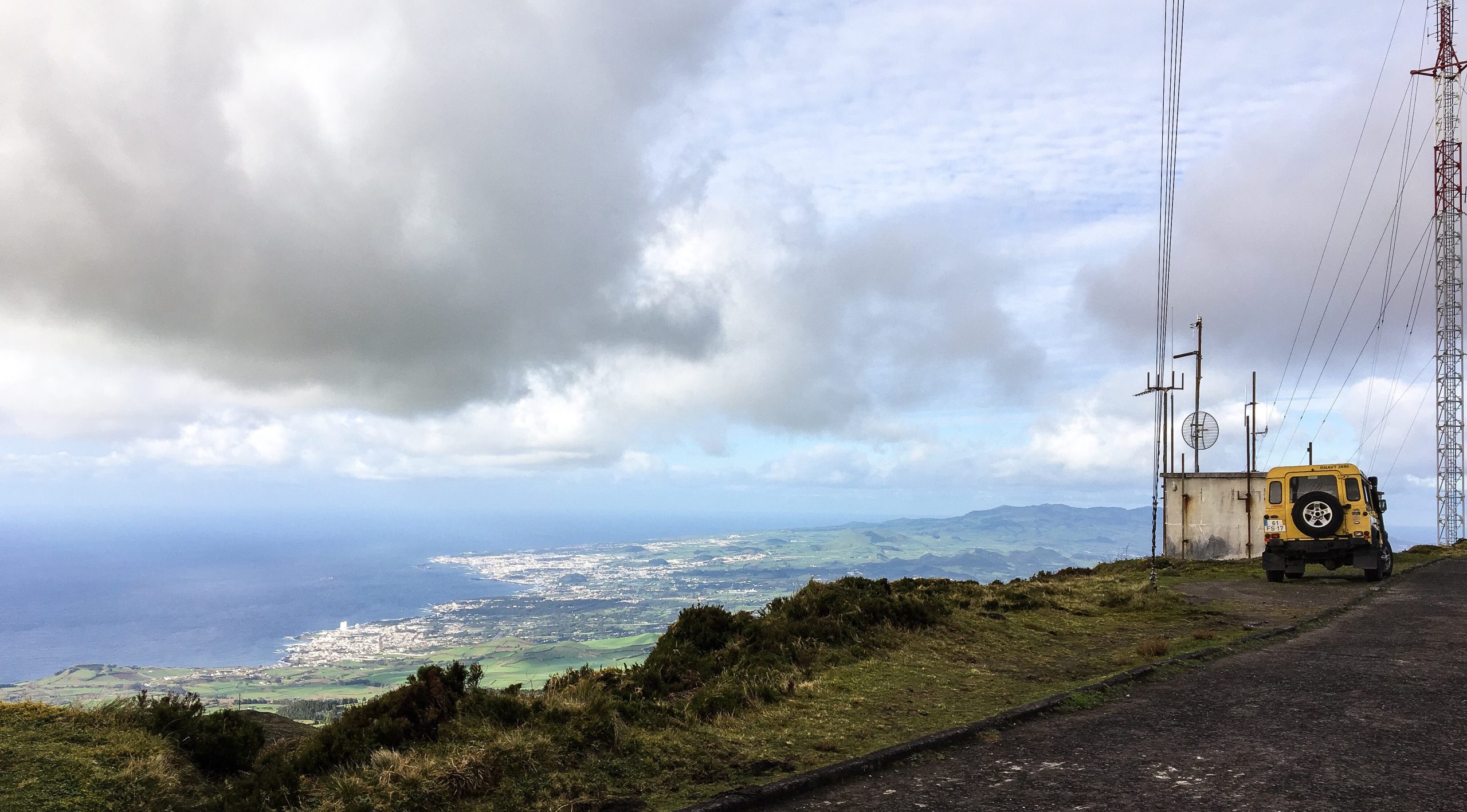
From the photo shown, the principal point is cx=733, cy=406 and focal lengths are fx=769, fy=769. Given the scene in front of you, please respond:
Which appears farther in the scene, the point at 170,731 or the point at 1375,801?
the point at 170,731

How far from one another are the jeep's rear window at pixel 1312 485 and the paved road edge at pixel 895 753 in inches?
554

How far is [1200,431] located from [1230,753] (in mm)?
29438

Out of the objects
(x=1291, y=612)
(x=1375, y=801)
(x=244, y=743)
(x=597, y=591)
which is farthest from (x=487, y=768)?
(x=597, y=591)

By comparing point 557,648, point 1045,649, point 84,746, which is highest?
point 84,746

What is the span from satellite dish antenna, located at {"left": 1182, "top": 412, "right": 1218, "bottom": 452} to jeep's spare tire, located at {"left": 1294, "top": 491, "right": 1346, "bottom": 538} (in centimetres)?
1047

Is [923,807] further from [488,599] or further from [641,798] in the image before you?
[488,599]

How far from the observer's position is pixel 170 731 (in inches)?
252

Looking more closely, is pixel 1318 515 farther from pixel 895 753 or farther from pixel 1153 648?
pixel 895 753

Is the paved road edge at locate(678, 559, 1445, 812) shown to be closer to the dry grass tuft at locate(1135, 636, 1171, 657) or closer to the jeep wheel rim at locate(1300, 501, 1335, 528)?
the dry grass tuft at locate(1135, 636, 1171, 657)

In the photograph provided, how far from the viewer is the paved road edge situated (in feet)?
18.3

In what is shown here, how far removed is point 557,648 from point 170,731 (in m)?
48.5

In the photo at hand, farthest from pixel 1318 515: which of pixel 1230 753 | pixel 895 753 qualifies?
pixel 895 753

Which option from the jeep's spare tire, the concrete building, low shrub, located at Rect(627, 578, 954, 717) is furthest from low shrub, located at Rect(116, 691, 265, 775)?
the concrete building

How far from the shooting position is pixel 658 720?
25.2ft
